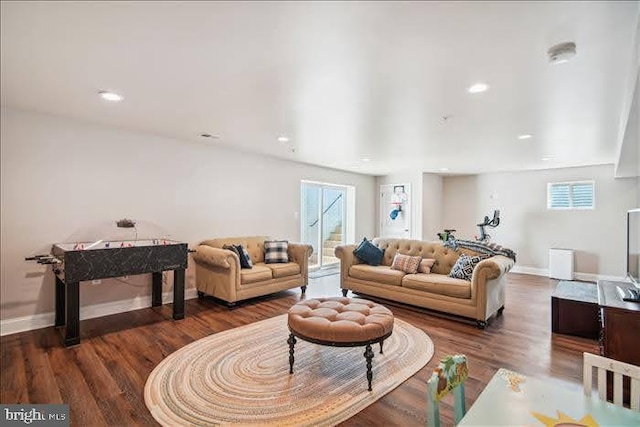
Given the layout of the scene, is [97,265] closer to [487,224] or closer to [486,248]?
[486,248]

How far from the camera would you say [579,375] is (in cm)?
247

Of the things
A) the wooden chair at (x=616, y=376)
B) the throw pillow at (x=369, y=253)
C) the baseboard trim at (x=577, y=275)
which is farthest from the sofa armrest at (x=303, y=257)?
the baseboard trim at (x=577, y=275)

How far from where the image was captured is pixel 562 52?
6.19ft

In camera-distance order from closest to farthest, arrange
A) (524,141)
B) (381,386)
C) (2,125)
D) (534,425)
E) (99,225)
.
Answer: (534,425) → (381,386) → (2,125) → (99,225) → (524,141)

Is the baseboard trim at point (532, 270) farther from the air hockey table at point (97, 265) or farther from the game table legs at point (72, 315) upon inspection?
the game table legs at point (72, 315)

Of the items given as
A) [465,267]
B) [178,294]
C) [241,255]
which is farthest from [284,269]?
[465,267]

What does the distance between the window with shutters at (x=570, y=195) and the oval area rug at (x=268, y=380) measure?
206 inches

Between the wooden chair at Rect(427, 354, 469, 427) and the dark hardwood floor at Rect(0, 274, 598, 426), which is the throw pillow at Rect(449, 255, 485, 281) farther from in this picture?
the wooden chair at Rect(427, 354, 469, 427)

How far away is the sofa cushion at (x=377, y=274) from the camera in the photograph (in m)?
4.16

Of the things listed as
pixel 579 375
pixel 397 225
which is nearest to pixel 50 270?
pixel 579 375

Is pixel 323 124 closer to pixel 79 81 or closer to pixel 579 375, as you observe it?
pixel 79 81

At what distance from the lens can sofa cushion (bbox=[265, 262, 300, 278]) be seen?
14.9ft

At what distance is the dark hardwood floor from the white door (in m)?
3.56

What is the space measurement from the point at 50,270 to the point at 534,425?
441 cm
